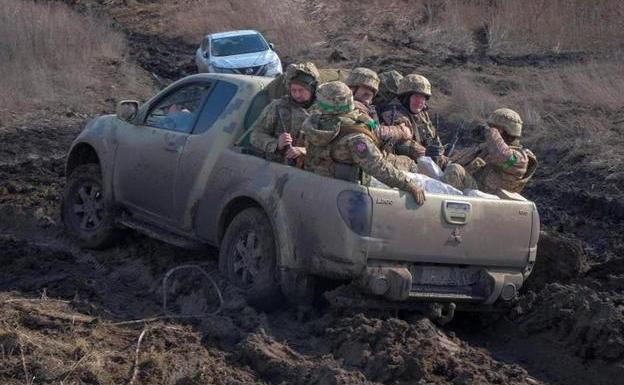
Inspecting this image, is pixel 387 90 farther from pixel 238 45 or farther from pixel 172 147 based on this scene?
pixel 238 45

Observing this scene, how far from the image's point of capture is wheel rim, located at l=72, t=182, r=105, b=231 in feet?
37.6

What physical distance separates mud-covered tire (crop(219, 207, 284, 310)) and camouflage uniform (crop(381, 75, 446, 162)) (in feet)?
4.58

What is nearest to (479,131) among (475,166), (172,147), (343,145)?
(475,166)

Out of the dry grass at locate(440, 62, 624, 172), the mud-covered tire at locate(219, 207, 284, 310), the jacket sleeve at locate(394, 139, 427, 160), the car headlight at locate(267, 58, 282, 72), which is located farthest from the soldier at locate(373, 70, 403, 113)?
the car headlight at locate(267, 58, 282, 72)

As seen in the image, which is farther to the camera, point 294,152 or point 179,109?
point 179,109

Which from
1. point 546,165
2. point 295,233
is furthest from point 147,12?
point 295,233

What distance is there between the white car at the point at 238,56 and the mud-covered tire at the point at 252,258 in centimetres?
1749

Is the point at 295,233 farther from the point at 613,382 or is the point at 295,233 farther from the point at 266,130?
the point at 613,382

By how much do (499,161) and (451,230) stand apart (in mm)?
1068

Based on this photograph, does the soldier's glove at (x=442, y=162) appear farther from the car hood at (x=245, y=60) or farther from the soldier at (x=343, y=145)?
the car hood at (x=245, y=60)

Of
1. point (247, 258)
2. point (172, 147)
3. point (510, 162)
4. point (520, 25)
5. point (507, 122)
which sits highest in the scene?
point (507, 122)

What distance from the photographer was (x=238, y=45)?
28562mm

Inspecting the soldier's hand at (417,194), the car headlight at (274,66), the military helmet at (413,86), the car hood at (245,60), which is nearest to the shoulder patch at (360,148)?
the soldier's hand at (417,194)

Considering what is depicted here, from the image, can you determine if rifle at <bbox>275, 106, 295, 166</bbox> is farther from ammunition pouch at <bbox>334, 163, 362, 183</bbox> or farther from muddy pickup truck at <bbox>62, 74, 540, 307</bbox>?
ammunition pouch at <bbox>334, 163, 362, 183</bbox>
